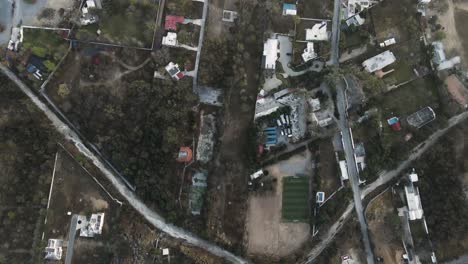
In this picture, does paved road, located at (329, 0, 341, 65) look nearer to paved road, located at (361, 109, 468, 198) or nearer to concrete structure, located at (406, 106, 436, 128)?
concrete structure, located at (406, 106, 436, 128)

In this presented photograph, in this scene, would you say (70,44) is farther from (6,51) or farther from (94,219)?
(94,219)

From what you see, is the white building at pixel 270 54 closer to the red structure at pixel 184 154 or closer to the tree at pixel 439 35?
the red structure at pixel 184 154

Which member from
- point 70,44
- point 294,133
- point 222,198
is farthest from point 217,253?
point 70,44

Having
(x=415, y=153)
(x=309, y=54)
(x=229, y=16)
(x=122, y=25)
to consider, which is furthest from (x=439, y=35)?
(x=122, y=25)

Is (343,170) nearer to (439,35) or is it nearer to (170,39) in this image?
(439,35)

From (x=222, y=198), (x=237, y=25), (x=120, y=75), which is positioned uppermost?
(x=237, y=25)

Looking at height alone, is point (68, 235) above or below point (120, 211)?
below
